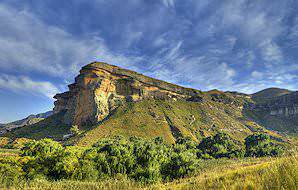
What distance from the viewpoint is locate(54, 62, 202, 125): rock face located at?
8294 centimetres

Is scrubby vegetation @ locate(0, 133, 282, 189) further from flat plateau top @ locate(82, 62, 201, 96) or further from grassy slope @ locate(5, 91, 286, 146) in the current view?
flat plateau top @ locate(82, 62, 201, 96)

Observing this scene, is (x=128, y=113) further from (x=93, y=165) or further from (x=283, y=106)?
(x=283, y=106)

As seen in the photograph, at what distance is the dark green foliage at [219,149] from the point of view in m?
43.7

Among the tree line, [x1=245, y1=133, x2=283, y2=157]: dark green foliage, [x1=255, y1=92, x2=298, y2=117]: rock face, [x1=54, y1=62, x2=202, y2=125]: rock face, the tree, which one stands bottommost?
[x1=245, y1=133, x2=283, y2=157]: dark green foliage

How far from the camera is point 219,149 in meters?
47.2

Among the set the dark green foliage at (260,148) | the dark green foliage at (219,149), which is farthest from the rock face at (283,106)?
the dark green foliage at (219,149)

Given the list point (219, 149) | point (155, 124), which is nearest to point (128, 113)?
point (155, 124)

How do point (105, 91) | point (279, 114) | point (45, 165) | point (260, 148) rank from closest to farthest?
point (45, 165) < point (260, 148) < point (105, 91) < point (279, 114)

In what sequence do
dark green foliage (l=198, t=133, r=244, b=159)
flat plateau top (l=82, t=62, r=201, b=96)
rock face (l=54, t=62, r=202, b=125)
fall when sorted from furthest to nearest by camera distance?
flat plateau top (l=82, t=62, r=201, b=96)
rock face (l=54, t=62, r=202, b=125)
dark green foliage (l=198, t=133, r=244, b=159)

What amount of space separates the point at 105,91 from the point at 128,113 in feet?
53.8

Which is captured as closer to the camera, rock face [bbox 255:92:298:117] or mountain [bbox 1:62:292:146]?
mountain [bbox 1:62:292:146]

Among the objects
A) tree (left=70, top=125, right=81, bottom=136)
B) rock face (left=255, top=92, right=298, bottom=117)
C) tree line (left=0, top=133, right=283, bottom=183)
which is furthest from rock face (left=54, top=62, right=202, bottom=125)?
rock face (left=255, top=92, right=298, bottom=117)

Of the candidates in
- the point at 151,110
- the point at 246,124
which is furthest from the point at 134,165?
the point at 246,124

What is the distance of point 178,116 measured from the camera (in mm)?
88312
